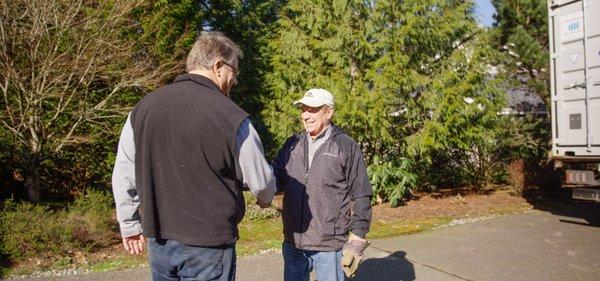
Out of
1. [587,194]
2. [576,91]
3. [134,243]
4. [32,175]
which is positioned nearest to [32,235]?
[32,175]

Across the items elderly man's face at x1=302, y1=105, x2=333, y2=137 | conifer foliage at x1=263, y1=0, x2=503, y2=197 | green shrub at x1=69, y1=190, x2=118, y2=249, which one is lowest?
green shrub at x1=69, y1=190, x2=118, y2=249

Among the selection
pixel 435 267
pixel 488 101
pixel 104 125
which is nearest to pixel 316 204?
pixel 435 267

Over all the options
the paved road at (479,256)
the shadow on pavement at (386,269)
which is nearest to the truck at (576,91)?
the paved road at (479,256)

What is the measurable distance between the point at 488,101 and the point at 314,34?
3.80m

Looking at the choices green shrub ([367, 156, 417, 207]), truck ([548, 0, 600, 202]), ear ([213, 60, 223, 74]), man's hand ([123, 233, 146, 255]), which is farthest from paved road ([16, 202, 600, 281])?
ear ([213, 60, 223, 74])

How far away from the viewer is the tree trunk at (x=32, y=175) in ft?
24.9

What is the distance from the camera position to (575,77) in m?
7.74

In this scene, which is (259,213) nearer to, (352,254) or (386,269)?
(386,269)

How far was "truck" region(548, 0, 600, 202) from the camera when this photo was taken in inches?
290

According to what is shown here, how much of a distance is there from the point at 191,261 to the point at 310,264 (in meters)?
1.24

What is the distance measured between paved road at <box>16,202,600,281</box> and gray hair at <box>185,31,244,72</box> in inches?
123

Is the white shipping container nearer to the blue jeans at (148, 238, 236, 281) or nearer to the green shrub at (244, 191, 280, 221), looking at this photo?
the green shrub at (244, 191, 280, 221)

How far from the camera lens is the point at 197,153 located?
2131 mm

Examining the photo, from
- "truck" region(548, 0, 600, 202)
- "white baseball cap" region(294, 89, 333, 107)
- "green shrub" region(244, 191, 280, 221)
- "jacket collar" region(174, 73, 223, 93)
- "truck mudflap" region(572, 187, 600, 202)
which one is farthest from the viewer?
"green shrub" region(244, 191, 280, 221)
